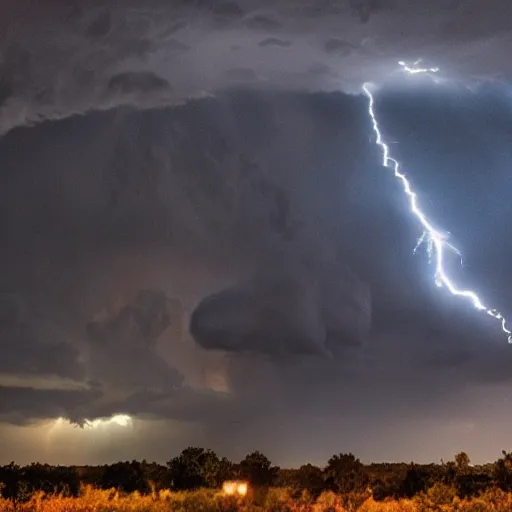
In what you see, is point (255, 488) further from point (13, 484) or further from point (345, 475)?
point (13, 484)

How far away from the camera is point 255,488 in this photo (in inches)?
1699

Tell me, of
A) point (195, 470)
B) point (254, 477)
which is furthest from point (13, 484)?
point (254, 477)

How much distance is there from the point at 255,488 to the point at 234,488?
1.16 m

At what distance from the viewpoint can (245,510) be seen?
3341 cm

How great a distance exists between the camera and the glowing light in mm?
41562

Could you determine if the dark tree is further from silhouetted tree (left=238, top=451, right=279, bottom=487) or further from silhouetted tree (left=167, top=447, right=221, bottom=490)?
silhouetted tree (left=238, top=451, right=279, bottom=487)

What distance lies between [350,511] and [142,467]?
19.6m

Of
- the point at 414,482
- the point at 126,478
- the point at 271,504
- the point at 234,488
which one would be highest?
the point at 126,478

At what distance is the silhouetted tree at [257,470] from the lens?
46969 mm

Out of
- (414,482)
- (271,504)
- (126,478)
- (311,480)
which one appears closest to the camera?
(271,504)

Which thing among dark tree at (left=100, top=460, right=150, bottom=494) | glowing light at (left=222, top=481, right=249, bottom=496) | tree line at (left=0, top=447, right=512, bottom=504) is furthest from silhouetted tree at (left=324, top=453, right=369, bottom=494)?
dark tree at (left=100, top=460, right=150, bottom=494)

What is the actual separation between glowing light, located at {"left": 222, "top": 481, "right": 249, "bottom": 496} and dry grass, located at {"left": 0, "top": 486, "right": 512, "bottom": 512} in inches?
104

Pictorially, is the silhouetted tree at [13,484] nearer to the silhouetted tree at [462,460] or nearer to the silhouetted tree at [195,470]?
the silhouetted tree at [195,470]

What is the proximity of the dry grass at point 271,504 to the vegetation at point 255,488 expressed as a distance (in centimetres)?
4
